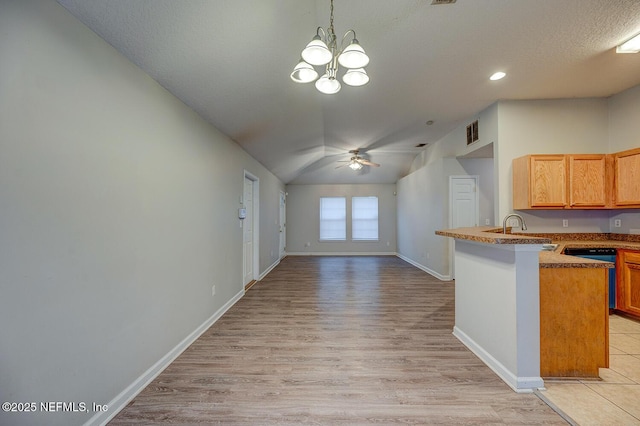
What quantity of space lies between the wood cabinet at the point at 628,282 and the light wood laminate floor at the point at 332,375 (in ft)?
6.41

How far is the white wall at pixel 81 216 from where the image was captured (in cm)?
127

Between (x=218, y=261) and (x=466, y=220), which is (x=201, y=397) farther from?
(x=466, y=220)

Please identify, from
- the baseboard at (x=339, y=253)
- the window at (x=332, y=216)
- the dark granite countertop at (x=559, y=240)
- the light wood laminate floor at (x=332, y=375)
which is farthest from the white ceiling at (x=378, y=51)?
the baseboard at (x=339, y=253)

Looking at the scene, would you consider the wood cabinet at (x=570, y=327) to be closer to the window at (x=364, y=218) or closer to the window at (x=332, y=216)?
the window at (x=364, y=218)

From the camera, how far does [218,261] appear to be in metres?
3.55

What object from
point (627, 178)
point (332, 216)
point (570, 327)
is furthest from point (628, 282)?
point (332, 216)

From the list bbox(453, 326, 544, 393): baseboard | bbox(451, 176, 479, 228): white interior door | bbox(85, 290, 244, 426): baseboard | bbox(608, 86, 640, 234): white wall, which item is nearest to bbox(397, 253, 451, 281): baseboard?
bbox(451, 176, 479, 228): white interior door

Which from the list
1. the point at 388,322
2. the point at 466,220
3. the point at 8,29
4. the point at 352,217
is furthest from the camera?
the point at 352,217

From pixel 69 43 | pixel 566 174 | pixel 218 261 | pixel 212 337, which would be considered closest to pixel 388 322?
pixel 212 337

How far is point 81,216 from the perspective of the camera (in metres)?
1.59

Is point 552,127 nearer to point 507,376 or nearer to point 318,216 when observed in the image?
point 507,376

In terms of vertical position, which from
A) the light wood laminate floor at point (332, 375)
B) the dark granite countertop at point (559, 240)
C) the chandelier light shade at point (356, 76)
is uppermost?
the chandelier light shade at point (356, 76)

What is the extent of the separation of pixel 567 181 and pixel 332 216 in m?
6.27

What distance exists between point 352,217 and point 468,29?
7.04m
